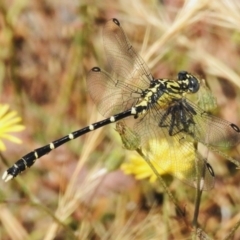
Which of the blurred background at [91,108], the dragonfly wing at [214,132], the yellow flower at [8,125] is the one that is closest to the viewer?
the dragonfly wing at [214,132]

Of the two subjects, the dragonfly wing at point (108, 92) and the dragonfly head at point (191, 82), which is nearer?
the dragonfly head at point (191, 82)

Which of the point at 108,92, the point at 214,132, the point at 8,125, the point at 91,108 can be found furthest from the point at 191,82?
the point at 91,108

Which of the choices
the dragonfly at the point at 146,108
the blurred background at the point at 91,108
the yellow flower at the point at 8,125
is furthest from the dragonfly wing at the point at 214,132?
the yellow flower at the point at 8,125

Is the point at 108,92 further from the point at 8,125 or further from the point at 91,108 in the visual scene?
the point at 91,108

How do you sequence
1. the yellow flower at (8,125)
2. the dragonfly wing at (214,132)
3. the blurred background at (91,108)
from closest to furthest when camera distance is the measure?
the dragonfly wing at (214,132) → the yellow flower at (8,125) → the blurred background at (91,108)

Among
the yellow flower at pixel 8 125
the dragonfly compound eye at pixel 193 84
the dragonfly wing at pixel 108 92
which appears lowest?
the dragonfly compound eye at pixel 193 84

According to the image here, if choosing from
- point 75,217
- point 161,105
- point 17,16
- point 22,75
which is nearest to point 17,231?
point 75,217

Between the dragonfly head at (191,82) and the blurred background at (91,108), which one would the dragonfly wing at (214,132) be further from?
the blurred background at (91,108)
